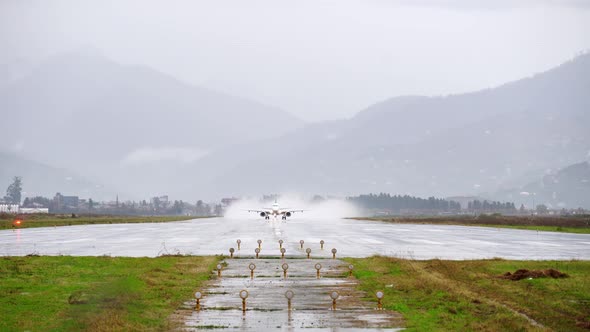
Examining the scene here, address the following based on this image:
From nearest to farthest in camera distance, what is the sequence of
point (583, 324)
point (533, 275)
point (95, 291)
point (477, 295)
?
point (583, 324) → point (95, 291) → point (477, 295) → point (533, 275)

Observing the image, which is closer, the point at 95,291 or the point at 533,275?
the point at 95,291

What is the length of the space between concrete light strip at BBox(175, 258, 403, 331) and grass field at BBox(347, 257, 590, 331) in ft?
3.72

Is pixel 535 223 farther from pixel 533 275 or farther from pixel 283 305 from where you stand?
pixel 283 305

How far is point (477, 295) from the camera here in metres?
28.3

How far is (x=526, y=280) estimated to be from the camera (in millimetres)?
33438

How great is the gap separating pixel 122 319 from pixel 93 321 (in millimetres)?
901

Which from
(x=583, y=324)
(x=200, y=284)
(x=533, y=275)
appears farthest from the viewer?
(x=533, y=275)

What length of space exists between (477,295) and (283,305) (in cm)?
861

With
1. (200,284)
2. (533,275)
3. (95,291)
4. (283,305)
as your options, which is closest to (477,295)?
(533,275)

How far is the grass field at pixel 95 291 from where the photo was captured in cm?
2144

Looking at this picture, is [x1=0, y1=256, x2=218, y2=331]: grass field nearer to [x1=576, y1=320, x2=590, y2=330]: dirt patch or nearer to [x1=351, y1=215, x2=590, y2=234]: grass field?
[x1=576, y1=320, x2=590, y2=330]: dirt patch

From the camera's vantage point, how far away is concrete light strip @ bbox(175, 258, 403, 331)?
21875 mm

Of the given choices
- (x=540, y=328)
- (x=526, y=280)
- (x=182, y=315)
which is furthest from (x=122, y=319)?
(x=526, y=280)

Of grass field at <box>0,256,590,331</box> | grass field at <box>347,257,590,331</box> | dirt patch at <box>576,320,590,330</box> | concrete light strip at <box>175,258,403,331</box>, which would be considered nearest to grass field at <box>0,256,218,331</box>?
grass field at <box>0,256,590,331</box>
